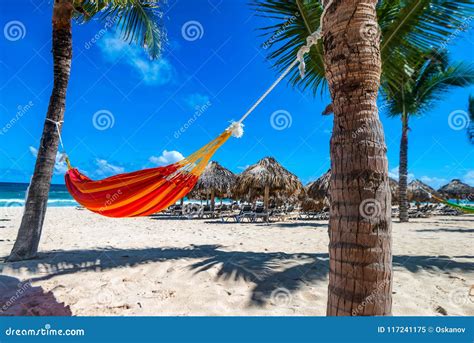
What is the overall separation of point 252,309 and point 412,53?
3562mm

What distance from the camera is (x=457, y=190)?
1828 centimetres

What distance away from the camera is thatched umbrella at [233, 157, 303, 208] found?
10516 millimetres

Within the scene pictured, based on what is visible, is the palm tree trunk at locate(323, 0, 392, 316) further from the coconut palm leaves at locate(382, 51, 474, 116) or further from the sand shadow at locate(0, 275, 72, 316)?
the coconut palm leaves at locate(382, 51, 474, 116)

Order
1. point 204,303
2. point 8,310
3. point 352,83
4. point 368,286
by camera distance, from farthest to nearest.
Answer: point 204,303 → point 8,310 → point 352,83 → point 368,286

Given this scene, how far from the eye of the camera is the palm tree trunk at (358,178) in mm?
1025

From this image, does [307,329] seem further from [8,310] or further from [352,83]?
[8,310]

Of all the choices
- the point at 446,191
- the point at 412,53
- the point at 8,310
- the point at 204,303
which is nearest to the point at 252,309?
the point at 204,303

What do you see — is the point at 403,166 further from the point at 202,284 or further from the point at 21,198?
the point at 21,198

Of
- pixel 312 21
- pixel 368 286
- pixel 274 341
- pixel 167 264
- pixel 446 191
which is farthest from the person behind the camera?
pixel 446 191

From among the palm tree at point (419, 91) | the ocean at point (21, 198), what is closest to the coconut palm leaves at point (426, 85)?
the palm tree at point (419, 91)

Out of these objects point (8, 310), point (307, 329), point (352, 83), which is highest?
point (352, 83)

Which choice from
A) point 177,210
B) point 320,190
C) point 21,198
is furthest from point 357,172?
point 21,198

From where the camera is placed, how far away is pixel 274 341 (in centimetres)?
149

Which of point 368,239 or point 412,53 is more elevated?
point 412,53
